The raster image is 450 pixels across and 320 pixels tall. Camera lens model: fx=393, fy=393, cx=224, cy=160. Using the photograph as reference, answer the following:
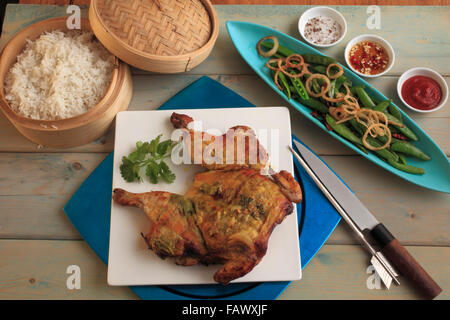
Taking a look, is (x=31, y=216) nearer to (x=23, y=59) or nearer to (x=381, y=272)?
(x=23, y=59)

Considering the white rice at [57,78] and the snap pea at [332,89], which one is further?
the snap pea at [332,89]

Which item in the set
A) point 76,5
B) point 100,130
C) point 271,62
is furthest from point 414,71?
point 76,5

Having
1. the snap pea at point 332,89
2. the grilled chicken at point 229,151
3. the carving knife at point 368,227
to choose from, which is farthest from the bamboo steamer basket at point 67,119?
the snap pea at point 332,89

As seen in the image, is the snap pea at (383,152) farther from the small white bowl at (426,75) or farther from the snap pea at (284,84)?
the snap pea at (284,84)

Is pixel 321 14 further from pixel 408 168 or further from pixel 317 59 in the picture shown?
pixel 408 168

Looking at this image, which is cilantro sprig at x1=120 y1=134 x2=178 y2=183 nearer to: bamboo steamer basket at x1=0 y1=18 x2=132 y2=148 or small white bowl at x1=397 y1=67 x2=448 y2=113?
bamboo steamer basket at x1=0 y1=18 x2=132 y2=148
